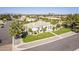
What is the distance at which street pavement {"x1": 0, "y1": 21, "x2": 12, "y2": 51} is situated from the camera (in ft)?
7.20

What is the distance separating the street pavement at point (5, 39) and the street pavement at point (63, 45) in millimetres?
255

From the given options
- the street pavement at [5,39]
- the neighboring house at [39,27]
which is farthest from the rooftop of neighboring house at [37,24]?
the street pavement at [5,39]

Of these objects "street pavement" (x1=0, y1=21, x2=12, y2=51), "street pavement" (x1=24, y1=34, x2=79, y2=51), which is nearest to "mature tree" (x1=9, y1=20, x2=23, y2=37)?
"street pavement" (x1=0, y1=21, x2=12, y2=51)

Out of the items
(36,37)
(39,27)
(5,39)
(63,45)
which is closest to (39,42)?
(36,37)

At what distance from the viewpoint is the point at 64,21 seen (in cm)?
226

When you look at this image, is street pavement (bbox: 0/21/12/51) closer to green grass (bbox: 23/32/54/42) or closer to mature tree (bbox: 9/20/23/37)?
mature tree (bbox: 9/20/23/37)

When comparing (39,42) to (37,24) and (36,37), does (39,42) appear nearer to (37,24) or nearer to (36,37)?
(36,37)

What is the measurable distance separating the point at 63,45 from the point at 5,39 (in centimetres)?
67

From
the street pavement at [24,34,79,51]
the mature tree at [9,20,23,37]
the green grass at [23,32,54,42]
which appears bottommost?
the street pavement at [24,34,79,51]

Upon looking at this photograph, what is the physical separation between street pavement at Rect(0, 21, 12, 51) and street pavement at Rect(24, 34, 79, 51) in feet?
0.84

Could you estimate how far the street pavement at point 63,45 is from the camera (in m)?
2.24
